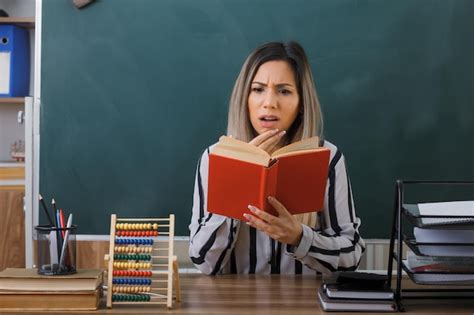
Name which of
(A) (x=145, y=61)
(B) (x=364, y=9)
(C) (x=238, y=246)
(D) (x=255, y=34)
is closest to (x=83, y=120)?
(A) (x=145, y=61)

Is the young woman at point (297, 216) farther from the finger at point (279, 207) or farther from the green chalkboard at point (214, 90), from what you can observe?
the green chalkboard at point (214, 90)

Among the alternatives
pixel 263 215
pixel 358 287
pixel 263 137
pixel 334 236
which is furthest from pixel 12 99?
pixel 358 287

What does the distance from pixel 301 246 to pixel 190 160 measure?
120cm

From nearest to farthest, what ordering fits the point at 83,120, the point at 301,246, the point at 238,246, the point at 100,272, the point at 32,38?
the point at 100,272 < the point at 301,246 < the point at 238,246 < the point at 83,120 < the point at 32,38

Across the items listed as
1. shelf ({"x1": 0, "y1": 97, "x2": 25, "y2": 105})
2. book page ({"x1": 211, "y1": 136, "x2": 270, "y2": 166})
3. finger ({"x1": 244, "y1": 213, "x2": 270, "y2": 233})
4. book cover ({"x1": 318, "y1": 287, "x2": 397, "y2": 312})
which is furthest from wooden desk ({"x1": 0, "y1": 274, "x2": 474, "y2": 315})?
shelf ({"x1": 0, "y1": 97, "x2": 25, "y2": 105})

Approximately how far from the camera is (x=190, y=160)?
2885 millimetres

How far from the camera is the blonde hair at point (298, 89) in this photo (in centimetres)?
209

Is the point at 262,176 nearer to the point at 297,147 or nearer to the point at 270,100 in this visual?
the point at 297,147

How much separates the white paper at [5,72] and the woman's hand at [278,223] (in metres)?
2.46

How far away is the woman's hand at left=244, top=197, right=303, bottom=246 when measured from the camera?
1616 mm

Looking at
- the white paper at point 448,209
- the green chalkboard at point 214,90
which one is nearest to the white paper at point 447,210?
the white paper at point 448,209

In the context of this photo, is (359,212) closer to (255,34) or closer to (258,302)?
(255,34)

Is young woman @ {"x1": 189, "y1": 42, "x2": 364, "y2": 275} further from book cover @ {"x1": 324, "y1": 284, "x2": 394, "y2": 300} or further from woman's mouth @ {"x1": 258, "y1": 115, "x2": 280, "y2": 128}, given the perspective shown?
book cover @ {"x1": 324, "y1": 284, "x2": 394, "y2": 300}

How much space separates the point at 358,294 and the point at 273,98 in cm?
83
